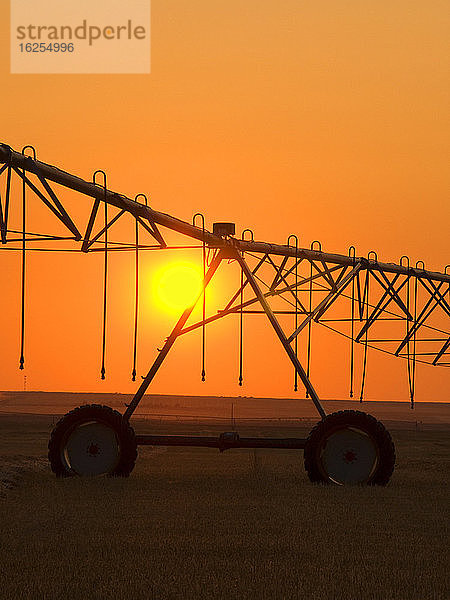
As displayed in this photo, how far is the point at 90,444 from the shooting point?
1294 inches

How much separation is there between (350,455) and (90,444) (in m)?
7.00

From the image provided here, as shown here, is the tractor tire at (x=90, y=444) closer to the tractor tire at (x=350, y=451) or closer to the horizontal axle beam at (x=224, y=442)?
the horizontal axle beam at (x=224, y=442)

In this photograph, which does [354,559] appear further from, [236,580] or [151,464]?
[151,464]

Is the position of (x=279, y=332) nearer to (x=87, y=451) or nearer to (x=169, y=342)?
(x=169, y=342)

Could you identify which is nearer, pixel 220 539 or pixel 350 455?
pixel 220 539

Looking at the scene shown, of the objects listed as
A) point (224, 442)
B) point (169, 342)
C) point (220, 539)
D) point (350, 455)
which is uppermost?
point (169, 342)

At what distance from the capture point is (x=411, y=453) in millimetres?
60781

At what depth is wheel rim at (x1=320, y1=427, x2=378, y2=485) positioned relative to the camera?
32688 mm

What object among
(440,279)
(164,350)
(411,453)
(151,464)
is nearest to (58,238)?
(164,350)

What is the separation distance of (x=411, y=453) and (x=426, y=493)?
27990 millimetres

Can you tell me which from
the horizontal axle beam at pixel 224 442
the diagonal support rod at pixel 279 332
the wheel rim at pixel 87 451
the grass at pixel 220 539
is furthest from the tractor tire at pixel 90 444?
the diagonal support rod at pixel 279 332

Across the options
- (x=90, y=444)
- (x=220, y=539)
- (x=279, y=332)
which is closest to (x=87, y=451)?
(x=90, y=444)

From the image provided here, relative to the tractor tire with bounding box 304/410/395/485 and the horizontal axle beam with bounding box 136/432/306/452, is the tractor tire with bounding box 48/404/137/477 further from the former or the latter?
the tractor tire with bounding box 304/410/395/485

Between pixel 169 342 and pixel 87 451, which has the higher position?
pixel 169 342
